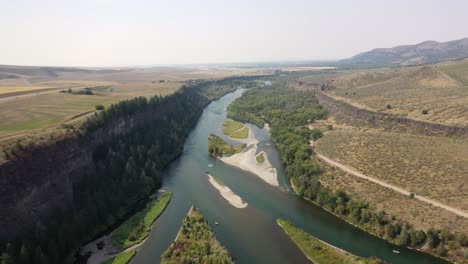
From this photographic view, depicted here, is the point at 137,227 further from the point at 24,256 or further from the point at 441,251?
the point at 441,251

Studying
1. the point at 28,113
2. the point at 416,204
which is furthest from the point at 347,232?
the point at 28,113

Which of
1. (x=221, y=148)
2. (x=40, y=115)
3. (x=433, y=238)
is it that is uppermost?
(x=40, y=115)

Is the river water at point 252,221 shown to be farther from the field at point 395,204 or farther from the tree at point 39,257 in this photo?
the tree at point 39,257

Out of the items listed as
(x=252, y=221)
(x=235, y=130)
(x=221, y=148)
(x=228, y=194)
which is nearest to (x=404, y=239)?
(x=252, y=221)

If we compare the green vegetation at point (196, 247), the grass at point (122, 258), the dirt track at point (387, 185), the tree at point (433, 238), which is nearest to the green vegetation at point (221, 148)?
the dirt track at point (387, 185)

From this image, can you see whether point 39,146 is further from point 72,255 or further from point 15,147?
point 72,255

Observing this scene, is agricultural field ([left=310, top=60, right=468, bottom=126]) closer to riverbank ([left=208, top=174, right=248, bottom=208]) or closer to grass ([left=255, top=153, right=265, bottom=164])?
grass ([left=255, top=153, right=265, bottom=164])
